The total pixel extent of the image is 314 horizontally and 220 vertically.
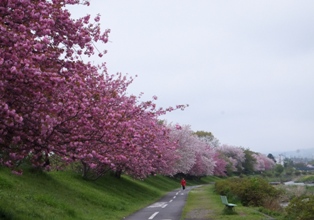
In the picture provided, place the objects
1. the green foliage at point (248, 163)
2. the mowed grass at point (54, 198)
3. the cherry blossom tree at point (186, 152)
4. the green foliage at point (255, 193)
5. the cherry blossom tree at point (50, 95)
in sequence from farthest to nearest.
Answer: the green foliage at point (248, 163) → the cherry blossom tree at point (186, 152) → the green foliage at point (255, 193) → the mowed grass at point (54, 198) → the cherry blossom tree at point (50, 95)

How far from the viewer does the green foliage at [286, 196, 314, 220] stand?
14617 millimetres

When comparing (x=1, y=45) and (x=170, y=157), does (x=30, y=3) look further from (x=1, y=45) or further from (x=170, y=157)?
(x=170, y=157)

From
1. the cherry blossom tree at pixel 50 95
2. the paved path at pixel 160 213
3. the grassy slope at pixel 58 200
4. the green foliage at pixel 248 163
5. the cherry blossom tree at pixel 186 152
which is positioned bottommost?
the paved path at pixel 160 213

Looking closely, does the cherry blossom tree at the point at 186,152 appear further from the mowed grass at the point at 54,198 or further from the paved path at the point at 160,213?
the mowed grass at the point at 54,198

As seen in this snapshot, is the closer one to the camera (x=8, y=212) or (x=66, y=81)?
(x=66, y=81)

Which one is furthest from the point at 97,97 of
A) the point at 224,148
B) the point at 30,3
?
the point at 224,148

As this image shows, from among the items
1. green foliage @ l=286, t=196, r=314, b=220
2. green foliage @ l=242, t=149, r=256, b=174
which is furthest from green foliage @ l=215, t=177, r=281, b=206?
green foliage @ l=242, t=149, r=256, b=174

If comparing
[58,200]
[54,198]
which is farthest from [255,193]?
[54,198]

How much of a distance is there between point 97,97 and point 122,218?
1052 centimetres

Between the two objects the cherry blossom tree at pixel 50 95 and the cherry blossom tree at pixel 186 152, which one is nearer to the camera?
the cherry blossom tree at pixel 50 95

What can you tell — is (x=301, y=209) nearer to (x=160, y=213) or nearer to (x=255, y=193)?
(x=160, y=213)

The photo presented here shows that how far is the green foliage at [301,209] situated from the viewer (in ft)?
48.0

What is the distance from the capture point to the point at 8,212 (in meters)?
12.3

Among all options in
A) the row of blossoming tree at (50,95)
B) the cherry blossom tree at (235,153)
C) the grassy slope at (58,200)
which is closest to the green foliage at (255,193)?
the grassy slope at (58,200)
